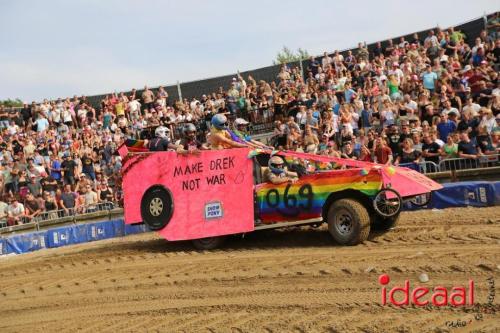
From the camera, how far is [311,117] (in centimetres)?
1817

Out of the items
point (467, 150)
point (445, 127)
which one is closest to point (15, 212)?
point (445, 127)

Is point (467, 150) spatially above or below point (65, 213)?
above

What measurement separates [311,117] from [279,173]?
7.84 meters

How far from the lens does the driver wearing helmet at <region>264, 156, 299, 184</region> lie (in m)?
10.5

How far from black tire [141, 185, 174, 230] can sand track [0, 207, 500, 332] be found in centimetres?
60

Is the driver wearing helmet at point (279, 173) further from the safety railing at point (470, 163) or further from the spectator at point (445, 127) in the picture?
the spectator at point (445, 127)

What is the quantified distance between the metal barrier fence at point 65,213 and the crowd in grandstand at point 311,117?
0.06 metres

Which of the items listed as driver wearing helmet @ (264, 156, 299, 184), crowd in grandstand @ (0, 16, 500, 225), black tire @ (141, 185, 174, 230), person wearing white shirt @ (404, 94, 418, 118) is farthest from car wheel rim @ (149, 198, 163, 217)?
person wearing white shirt @ (404, 94, 418, 118)

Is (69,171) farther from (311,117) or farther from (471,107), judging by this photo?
(471,107)

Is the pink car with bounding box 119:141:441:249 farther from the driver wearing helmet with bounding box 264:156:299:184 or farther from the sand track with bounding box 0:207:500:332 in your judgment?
the sand track with bounding box 0:207:500:332

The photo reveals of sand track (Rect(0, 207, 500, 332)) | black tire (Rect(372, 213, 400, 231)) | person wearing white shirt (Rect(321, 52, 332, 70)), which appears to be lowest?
sand track (Rect(0, 207, 500, 332))

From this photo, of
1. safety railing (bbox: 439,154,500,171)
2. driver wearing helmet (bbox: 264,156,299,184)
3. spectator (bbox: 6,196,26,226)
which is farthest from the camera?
spectator (bbox: 6,196,26,226)

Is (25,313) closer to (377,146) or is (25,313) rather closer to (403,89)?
(377,146)

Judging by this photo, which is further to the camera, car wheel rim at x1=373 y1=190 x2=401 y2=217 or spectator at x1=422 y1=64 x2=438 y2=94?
spectator at x1=422 y1=64 x2=438 y2=94
